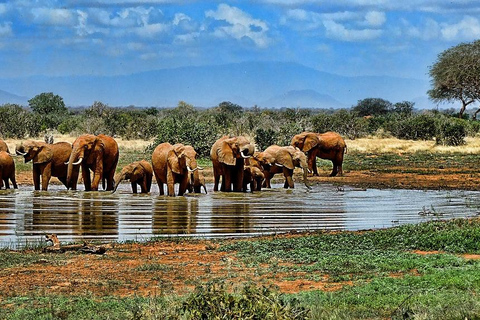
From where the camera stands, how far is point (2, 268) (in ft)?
38.8

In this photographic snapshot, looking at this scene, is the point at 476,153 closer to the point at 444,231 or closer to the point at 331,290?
the point at 444,231

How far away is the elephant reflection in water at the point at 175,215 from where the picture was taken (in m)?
16.7

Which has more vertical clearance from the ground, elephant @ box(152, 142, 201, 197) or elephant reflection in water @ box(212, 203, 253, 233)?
elephant @ box(152, 142, 201, 197)

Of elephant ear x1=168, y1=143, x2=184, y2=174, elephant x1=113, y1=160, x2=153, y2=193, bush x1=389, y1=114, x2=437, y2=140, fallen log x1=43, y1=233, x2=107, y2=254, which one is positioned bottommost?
fallen log x1=43, y1=233, x2=107, y2=254

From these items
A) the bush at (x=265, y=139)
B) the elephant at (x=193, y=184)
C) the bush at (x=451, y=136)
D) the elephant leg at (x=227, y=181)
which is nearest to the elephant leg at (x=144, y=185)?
the elephant at (x=193, y=184)

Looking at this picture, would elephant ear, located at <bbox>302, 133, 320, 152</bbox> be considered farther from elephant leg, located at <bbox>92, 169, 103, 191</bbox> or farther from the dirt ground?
the dirt ground

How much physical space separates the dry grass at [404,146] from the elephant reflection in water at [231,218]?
22823mm

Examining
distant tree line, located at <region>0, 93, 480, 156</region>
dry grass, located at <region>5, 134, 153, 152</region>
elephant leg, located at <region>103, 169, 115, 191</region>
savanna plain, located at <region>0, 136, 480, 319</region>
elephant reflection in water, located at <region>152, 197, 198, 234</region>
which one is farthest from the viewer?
dry grass, located at <region>5, 134, 153, 152</region>

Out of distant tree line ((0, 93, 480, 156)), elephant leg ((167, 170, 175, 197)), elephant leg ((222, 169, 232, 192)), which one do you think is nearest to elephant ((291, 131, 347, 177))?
distant tree line ((0, 93, 480, 156))

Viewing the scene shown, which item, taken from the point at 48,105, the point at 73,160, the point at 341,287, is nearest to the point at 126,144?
the point at 73,160

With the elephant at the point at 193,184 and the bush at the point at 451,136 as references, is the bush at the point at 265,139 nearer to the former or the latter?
the bush at the point at 451,136

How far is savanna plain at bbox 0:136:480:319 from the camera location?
333 inches

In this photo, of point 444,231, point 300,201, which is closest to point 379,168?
point 300,201

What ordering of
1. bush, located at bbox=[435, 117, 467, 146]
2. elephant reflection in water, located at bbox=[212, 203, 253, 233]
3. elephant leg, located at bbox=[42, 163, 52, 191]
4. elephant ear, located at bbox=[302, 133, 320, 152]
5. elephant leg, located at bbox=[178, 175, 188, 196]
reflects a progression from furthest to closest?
1. bush, located at bbox=[435, 117, 467, 146]
2. elephant ear, located at bbox=[302, 133, 320, 152]
3. elephant leg, located at bbox=[42, 163, 52, 191]
4. elephant leg, located at bbox=[178, 175, 188, 196]
5. elephant reflection in water, located at bbox=[212, 203, 253, 233]
